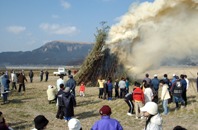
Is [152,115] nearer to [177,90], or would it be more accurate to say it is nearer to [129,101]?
[129,101]

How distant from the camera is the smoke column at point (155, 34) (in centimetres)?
2314

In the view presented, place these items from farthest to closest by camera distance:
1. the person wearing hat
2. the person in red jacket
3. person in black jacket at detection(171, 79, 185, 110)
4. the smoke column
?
the smoke column, person in black jacket at detection(171, 79, 185, 110), the person in red jacket, the person wearing hat

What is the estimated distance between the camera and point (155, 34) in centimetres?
2470

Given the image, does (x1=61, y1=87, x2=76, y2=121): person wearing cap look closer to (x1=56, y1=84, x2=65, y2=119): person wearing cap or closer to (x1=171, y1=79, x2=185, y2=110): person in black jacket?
(x1=56, y1=84, x2=65, y2=119): person wearing cap

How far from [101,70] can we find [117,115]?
9.72m

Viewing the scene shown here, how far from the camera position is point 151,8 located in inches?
925

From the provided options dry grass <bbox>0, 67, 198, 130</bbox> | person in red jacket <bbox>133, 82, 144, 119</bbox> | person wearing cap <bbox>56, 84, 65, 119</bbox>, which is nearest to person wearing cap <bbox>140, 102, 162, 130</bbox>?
dry grass <bbox>0, 67, 198, 130</bbox>

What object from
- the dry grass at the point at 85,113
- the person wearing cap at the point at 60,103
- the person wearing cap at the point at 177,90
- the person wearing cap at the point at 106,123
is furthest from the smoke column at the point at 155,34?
the person wearing cap at the point at 106,123

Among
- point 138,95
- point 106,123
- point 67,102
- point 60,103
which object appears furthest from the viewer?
point 60,103

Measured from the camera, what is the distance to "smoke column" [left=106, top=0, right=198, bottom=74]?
23141mm

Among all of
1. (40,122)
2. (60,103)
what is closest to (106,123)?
(40,122)

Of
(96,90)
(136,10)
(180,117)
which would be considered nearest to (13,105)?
(96,90)

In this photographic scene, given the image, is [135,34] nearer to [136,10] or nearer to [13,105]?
[136,10]

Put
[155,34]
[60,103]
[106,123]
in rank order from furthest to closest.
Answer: [155,34] → [60,103] → [106,123]
